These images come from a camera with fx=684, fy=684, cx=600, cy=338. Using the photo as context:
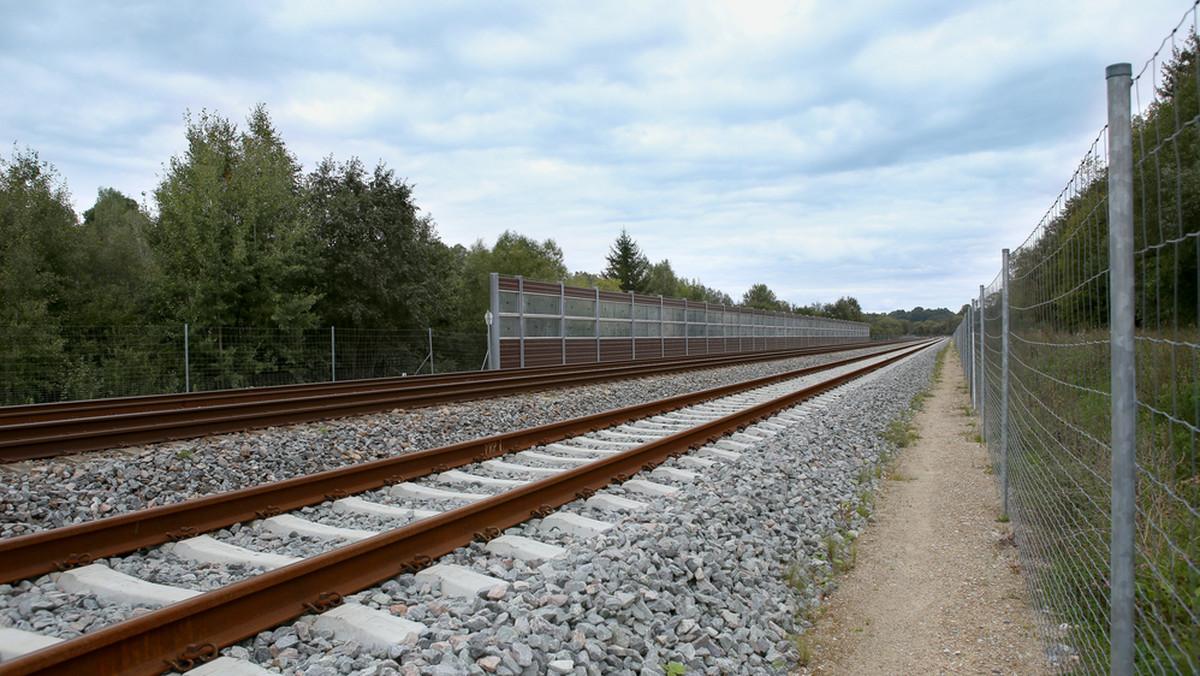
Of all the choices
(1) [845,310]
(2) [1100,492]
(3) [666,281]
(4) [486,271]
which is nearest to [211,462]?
(2) [1100,492]

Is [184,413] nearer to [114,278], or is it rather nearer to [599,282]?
[114,278]

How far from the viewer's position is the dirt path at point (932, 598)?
3742 millimetres

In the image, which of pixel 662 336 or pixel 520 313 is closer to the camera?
pixel 520 313

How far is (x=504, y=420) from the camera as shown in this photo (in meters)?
10.2

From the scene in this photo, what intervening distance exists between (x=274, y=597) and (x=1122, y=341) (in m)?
3.69

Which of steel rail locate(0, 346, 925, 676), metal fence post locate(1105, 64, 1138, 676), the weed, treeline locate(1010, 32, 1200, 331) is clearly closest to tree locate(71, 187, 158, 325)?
steel rail locate(0, 346, 925, 676)

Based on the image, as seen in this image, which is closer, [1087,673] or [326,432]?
[1087,673]

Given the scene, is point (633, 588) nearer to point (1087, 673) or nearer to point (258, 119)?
point (1087, 673)

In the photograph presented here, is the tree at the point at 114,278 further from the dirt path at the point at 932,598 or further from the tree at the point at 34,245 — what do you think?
the dirt path at the point at 932,598

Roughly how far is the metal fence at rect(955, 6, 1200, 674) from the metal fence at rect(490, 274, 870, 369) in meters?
18.5

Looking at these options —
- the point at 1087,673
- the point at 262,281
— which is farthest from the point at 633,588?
the point at 262,281

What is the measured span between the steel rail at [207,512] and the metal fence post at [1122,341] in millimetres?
5219

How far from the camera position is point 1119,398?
2.10 metres

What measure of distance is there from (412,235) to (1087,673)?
2807 cm
